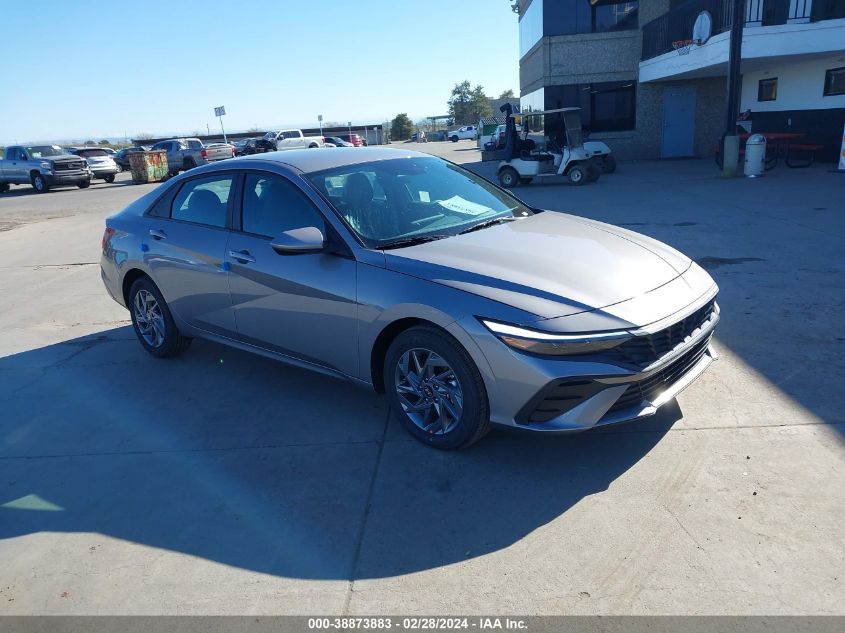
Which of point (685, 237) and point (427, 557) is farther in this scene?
point (685, 237)

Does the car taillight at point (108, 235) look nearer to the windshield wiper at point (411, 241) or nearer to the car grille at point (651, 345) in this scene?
the windshield wiper at point (411, 241)

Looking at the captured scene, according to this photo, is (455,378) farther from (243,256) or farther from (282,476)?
(243,256)

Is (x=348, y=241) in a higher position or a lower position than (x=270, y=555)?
higher

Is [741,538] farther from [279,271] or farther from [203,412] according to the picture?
[203,412]

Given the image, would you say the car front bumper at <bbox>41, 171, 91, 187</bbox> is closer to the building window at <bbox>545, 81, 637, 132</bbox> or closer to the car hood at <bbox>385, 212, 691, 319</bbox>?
the building window at <bbox>545, 81, 637, 132</bbox>

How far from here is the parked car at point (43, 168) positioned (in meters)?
27.0

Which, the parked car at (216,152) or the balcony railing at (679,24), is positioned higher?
the balcony railing at (679,24)

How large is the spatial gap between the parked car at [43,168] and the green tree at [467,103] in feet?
239

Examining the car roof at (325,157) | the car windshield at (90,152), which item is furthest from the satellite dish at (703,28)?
the car windshield at (90,152)

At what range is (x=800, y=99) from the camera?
18828mm

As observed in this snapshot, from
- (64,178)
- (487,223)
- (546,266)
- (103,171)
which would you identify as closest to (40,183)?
(64,178)

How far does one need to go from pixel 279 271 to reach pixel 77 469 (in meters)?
1.69

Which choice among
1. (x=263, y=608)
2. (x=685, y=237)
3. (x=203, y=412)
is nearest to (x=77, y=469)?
(x=203, y=412)

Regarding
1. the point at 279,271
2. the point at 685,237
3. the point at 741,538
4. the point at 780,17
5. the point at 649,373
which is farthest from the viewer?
the point at 780,17
